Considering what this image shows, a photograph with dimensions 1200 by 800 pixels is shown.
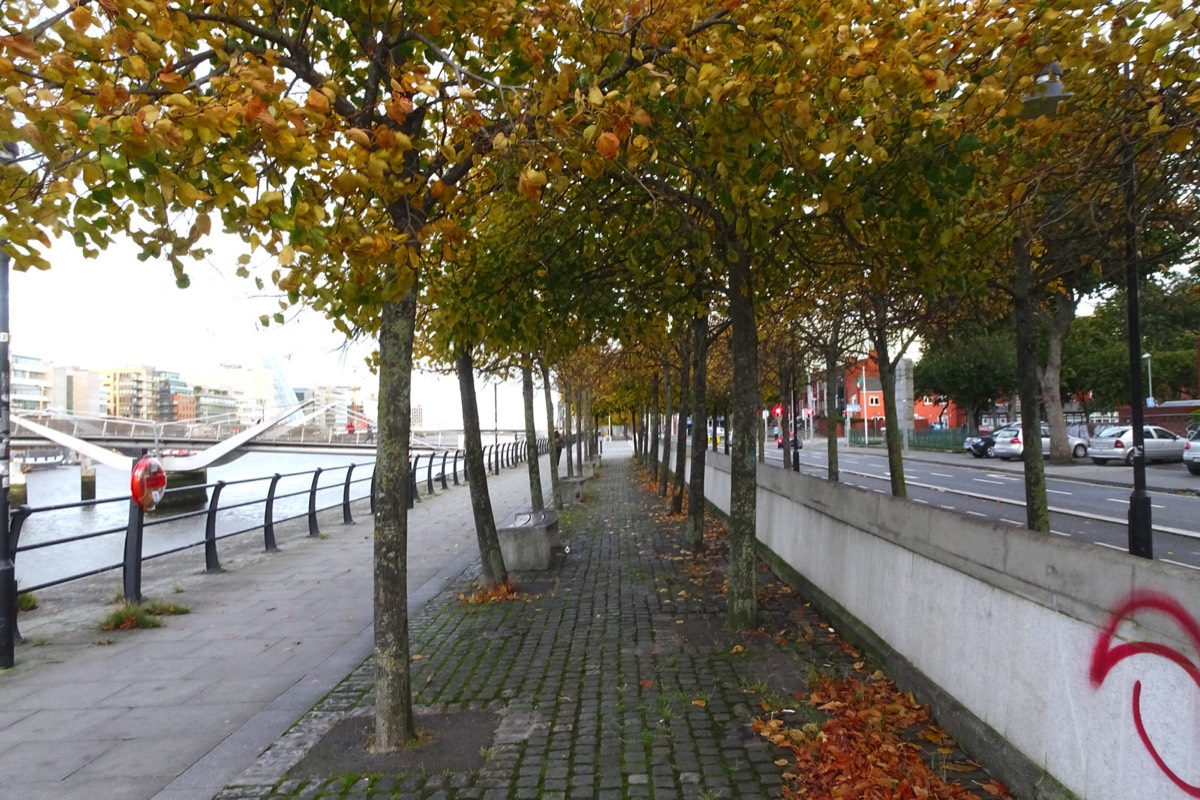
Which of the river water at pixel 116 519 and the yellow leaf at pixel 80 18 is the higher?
the yellow leaf at pixel 80 18

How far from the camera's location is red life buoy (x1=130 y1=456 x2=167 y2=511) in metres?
7.98

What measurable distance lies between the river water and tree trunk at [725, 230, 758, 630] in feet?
18.3

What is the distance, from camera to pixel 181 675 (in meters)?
6.29

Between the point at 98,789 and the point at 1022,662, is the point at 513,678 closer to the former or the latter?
the point at 98,789

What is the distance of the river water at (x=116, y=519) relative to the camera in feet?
46.6

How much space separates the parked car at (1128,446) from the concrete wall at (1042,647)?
30.8 metres

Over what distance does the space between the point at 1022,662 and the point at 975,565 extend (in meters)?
0.63

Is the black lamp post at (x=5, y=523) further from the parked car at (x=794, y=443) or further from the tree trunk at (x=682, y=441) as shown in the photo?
the parked car at (x=794, y=443)

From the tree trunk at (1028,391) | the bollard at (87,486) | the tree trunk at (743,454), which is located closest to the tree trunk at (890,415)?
the tree trunk at (1028,391)

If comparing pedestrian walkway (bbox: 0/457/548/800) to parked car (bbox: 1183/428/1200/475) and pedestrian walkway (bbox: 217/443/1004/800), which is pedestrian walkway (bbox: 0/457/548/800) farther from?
parked car (bbox: 1183/428/1200/475)

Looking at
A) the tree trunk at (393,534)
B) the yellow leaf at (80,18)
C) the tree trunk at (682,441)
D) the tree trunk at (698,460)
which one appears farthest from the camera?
the tree trunk at (682,441)

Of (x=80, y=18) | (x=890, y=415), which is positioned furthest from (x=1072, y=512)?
(x=80, y=18)

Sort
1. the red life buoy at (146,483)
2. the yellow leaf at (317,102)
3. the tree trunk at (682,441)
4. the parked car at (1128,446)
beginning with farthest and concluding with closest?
the parked car at (1128,446)
the tree trunk at (682,441)
the red life buoy at (146,483)
the yellow leaf at (317,102)

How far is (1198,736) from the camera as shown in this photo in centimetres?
274
